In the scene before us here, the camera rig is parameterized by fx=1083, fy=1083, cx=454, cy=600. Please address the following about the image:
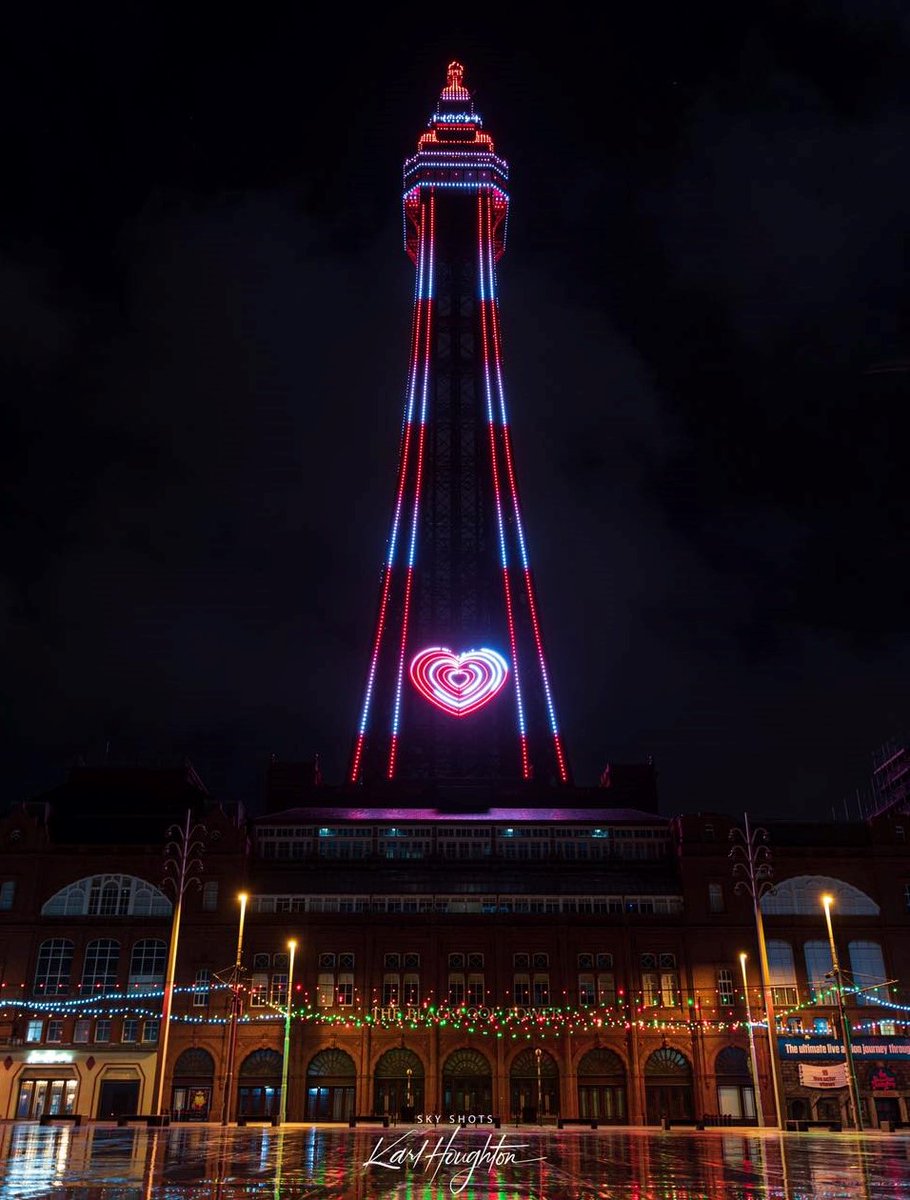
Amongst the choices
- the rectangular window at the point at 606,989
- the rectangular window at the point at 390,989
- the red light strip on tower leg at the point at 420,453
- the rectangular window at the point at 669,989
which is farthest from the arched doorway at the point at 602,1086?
the red light strip on tower leg at the point at 420,453

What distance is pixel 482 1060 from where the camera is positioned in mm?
71062

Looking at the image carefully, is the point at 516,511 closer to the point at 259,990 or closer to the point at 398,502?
the point at 398,502

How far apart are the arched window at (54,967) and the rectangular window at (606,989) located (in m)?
36.0

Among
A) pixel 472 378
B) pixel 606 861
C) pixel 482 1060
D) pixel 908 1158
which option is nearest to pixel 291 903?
pixel 482 1060

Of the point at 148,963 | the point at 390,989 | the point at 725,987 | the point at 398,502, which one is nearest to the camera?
the point at 725,987

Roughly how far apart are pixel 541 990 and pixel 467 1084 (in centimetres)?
777

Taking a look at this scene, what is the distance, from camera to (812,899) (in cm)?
7588

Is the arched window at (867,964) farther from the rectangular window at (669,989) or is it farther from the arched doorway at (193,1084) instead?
the arched doorway at (193,1084)

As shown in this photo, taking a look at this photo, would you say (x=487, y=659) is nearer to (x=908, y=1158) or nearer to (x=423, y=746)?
(x=423, y=746)

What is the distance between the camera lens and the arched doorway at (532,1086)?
6950 centimetres

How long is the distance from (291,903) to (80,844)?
15984mm

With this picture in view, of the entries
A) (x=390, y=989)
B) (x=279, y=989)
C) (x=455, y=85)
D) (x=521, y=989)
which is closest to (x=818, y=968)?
(x=521, y=989)

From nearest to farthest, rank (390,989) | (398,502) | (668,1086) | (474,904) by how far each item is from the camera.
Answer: (668,1086)
(390,989)
(474,904)
(398,502)

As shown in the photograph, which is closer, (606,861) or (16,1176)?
(16,1176)
